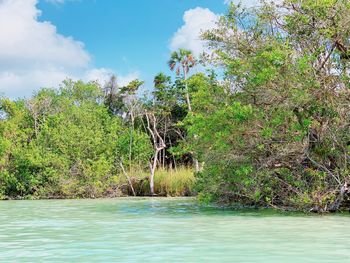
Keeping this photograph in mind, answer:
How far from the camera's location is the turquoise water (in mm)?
6969

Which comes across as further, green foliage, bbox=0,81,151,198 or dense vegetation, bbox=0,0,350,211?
green foliage, bbox=0,81,151,198

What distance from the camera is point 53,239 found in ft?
28.8

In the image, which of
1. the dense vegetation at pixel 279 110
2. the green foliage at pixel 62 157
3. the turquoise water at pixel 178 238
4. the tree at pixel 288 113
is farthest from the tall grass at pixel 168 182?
the turquoise water at pixel 178 238

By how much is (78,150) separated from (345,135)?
549 inches

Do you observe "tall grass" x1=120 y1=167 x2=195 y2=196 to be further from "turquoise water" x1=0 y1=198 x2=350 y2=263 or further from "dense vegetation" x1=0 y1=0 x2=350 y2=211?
"turquoise water" x1=0 y1=198 x2=350 y2=263

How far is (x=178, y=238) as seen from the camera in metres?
8.66

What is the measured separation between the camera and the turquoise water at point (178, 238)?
6969mm

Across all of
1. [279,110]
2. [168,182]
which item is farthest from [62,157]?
[279,110]

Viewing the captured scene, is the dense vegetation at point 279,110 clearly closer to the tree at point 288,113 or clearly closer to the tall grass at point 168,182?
the tree at point 288,113

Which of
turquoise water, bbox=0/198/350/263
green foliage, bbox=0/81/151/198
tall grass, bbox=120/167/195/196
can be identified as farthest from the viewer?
green foliage, bbox=0/81/151/198

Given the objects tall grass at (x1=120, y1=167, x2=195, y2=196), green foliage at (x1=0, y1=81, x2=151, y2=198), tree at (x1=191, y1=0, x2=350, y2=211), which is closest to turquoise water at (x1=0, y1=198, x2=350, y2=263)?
tree at (x1=191, y1=0, x2=350, y2=211)

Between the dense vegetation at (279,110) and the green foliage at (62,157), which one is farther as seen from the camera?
the green foliage at (62,157)

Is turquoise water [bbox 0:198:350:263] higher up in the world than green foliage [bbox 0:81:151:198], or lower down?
lower down

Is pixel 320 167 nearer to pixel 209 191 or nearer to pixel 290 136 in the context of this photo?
pixel 290 136
